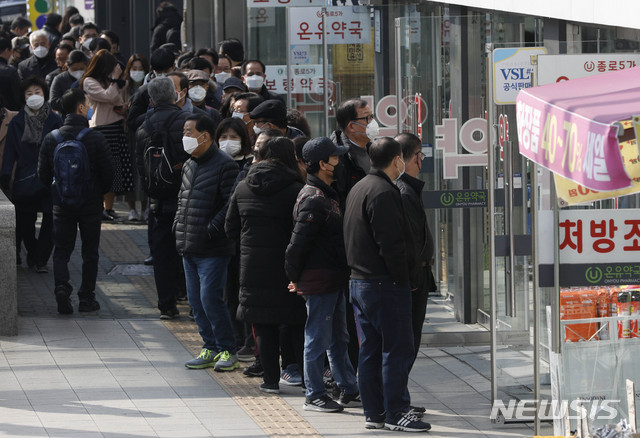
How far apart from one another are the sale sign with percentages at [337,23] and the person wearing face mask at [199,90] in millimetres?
1086

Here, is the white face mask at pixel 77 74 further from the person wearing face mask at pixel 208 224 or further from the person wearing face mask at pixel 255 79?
the person wearing face mask at pixel 208 224

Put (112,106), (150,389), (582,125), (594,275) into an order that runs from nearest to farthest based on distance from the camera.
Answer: (582,125) → (594,275) → (150,389) → (112,106)

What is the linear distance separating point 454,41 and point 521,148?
4300mm

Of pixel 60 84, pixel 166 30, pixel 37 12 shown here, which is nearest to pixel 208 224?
pixel 60 84

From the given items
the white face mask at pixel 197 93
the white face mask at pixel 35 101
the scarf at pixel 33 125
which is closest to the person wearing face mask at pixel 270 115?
the white face mask at pixel 197 93

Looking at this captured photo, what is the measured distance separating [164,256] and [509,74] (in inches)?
165

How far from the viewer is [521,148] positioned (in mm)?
6129

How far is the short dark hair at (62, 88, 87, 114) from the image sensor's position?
36.0 feet

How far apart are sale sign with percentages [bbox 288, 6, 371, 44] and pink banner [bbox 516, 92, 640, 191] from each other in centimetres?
635

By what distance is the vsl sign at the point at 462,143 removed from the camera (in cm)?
963

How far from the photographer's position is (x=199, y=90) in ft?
40.0

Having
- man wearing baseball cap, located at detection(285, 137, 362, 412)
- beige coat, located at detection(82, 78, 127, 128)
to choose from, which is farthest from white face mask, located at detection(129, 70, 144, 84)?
man wearing baseball cap, located at detection(285, 137, 362, 412)

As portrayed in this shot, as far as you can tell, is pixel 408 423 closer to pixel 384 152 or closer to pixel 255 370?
pixel 384 152

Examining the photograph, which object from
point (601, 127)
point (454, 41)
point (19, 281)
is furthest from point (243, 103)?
point (601, 127)
